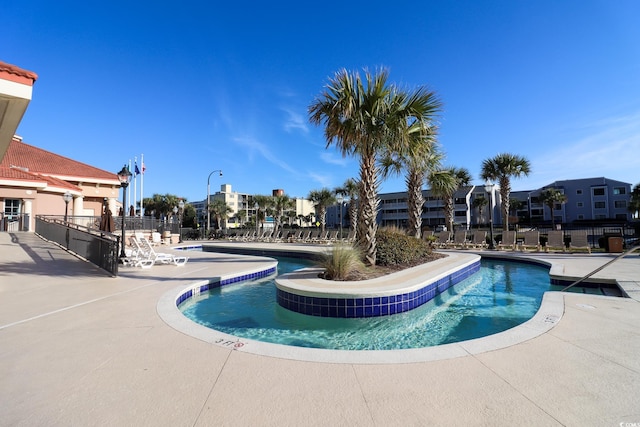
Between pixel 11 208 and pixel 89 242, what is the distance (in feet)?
57.4

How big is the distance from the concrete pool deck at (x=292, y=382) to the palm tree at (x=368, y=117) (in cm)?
523

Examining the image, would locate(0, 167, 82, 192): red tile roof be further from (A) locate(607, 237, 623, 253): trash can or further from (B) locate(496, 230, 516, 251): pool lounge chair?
Answer: (A) locate(607, 237, 623, 253): trash can

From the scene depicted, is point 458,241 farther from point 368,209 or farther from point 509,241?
point 368,209

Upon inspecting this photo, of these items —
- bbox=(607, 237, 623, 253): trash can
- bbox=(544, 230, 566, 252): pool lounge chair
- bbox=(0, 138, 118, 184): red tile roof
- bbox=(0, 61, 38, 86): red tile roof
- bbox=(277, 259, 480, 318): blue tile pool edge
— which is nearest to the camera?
bbox=(0, 61, 38, 86): red tile roof

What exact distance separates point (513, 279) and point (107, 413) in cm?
1027

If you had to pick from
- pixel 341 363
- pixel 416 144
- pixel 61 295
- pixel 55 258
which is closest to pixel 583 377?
pixel 341 363

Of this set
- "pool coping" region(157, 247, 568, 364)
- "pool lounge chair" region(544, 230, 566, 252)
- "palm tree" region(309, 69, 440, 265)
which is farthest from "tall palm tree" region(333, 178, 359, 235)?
"pool coping" region(157, 247, 568, 364)

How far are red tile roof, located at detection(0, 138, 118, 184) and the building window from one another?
3421 millimetres

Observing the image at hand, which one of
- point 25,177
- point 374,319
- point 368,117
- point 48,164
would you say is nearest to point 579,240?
point 368,117

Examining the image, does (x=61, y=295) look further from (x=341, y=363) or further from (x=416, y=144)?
(x=416, y=144)

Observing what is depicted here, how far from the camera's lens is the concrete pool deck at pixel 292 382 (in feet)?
7.31

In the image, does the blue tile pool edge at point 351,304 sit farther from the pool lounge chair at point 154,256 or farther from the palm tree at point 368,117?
the pool lounge chair at point 154,256

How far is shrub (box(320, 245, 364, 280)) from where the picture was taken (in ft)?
23.4

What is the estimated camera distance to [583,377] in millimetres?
2754
